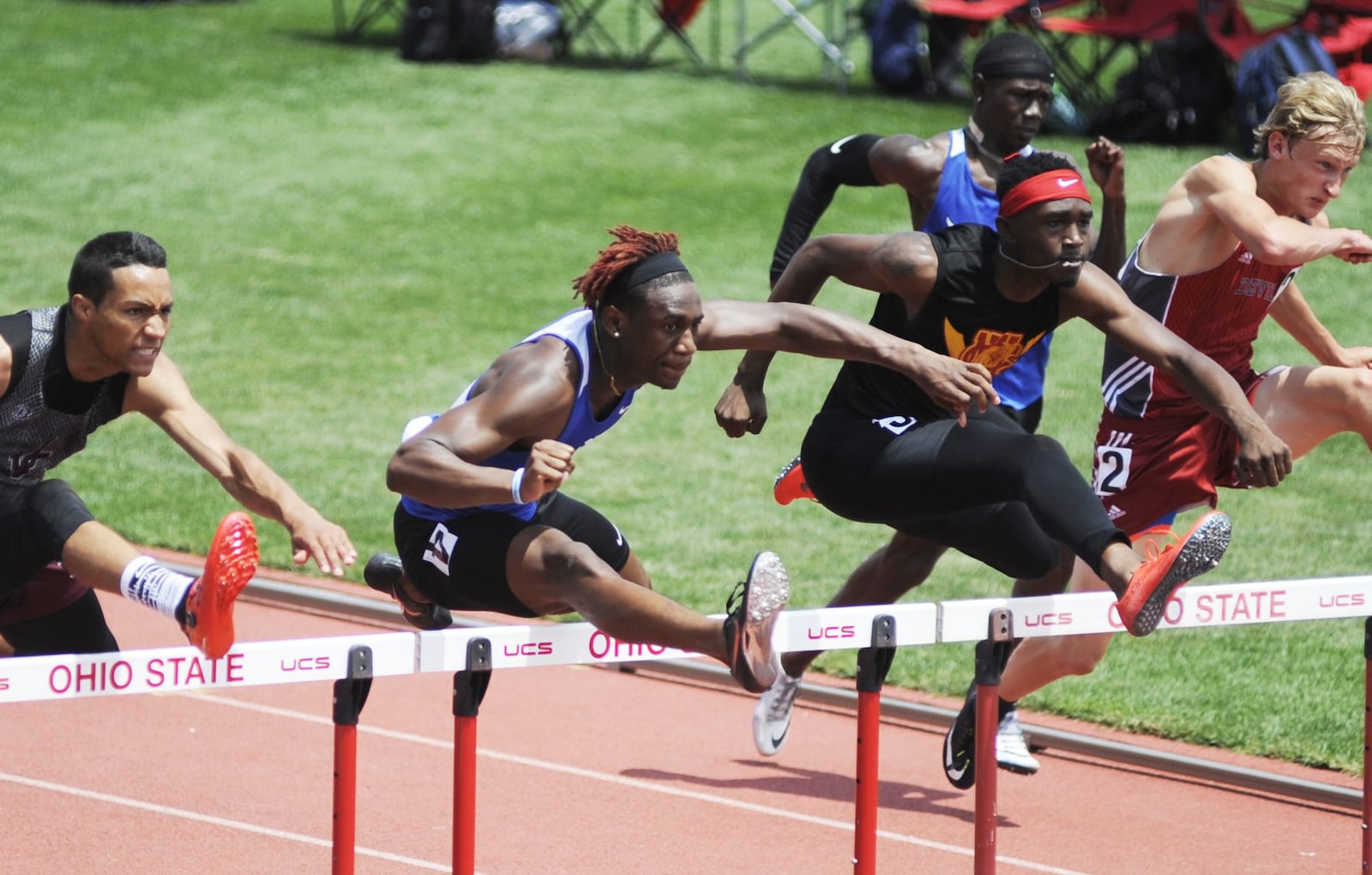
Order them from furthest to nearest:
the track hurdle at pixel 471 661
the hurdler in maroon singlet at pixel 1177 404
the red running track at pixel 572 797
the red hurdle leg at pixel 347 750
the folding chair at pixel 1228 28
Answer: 1. the folding chair at pixel 1228 28
2. the red running track at pixel 572 797
3. the hurdler in maroon singlet at pixel 1177 404
4. the track hurdle at pixel 471 661
5. the red hurdle leg at pixel 347 750

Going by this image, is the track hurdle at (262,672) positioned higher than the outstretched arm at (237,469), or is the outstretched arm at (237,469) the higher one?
the outstretched arm at (237,469)

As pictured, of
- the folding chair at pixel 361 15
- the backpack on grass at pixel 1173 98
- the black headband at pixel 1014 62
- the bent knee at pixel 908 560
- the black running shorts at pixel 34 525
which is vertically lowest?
the bent knee at pixel 908 560

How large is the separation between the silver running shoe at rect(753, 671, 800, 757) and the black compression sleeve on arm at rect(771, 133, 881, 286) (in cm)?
159

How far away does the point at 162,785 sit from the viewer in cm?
688

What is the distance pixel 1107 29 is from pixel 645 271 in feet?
40.0

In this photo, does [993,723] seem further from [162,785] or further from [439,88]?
[439,88]

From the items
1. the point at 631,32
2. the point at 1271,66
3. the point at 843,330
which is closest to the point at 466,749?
the point at 843,330

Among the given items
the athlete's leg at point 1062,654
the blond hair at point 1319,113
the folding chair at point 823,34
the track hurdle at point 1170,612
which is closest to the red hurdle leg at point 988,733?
the track hurdle at point 1170,612

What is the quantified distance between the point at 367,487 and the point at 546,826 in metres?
4.80

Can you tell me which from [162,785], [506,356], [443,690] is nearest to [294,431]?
[443,690]

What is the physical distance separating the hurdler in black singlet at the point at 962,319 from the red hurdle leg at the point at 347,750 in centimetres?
206

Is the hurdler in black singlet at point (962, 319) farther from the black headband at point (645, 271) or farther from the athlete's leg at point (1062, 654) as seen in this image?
the black headband at point (645, 271)

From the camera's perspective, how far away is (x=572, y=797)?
693cm

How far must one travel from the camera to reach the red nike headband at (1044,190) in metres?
5.53
